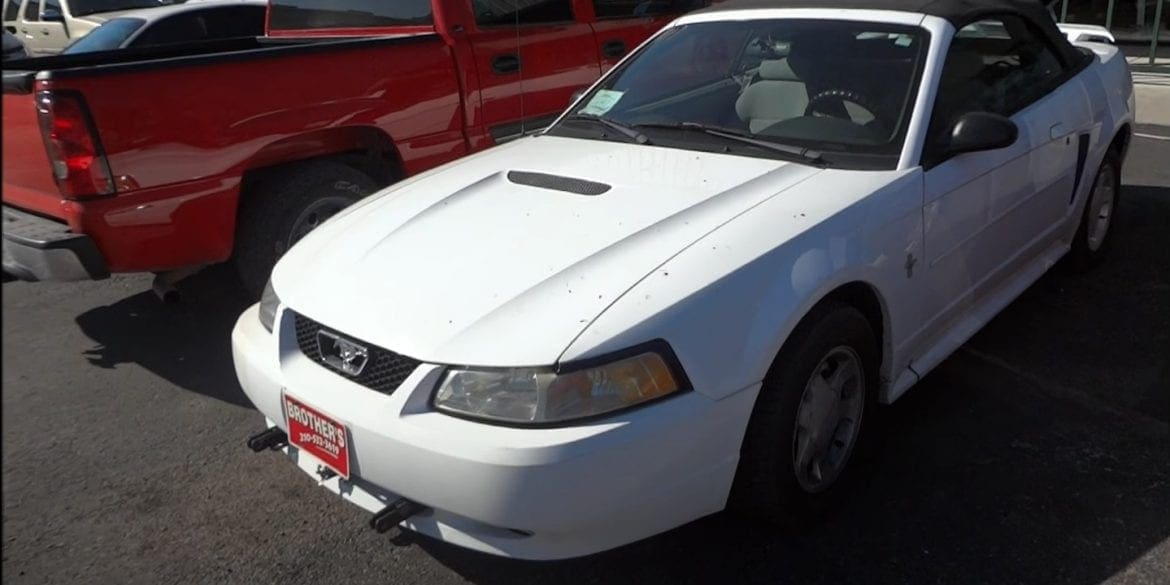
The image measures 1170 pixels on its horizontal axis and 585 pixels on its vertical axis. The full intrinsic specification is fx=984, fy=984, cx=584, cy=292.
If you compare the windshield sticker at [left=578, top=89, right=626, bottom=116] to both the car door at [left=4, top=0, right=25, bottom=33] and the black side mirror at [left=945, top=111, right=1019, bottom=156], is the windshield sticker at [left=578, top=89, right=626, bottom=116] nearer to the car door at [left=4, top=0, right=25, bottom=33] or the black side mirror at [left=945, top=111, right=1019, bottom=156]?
the black side mirror at [left=945, top=111, right=1019, bottom=156]

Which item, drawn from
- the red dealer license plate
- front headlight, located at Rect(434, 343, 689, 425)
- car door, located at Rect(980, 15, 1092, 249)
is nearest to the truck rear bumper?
the red dealer license plate

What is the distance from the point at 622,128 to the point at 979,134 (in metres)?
1.29

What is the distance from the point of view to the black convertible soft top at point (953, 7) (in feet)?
12.3

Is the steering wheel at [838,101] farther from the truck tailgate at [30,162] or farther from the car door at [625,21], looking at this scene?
the truck tailgate at [30,162]

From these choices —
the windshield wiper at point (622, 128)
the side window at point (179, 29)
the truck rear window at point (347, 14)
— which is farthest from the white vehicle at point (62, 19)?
the windshield wiper at point (622, 128)

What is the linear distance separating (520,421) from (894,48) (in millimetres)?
2155

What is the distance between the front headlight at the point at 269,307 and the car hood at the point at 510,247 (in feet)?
0.20

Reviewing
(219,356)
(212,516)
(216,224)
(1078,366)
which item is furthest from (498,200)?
(1078,366)

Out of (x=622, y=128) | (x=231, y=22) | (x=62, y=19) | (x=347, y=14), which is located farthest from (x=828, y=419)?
(x=62, y=19)

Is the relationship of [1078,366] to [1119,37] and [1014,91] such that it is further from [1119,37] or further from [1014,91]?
[1119,37]

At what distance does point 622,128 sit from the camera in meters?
3.79

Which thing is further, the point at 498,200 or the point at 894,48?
the point at 894,48

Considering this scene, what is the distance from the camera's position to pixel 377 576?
2.89m

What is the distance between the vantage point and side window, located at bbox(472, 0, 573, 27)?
5316mm
